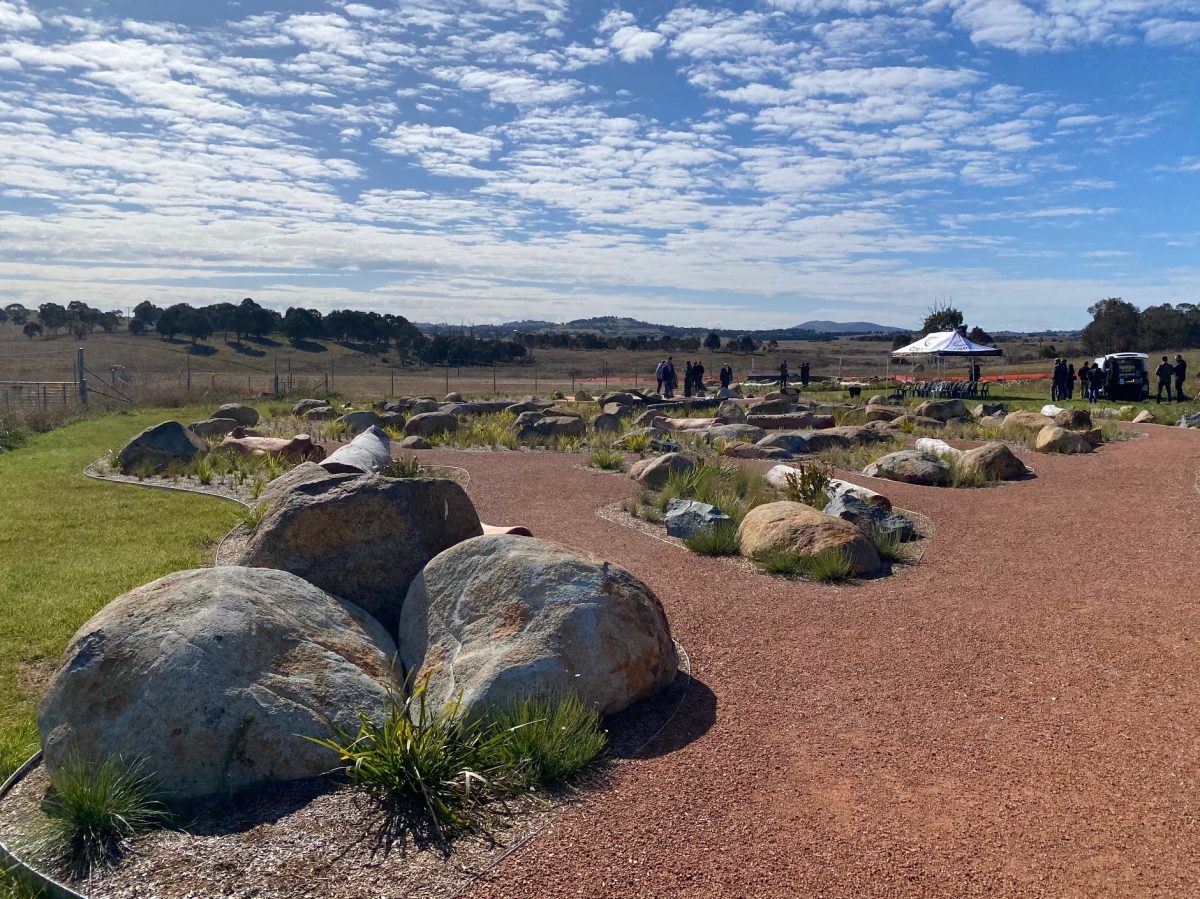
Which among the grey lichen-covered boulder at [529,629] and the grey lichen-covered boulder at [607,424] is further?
the grey lichen-covered boulder at [607,424]

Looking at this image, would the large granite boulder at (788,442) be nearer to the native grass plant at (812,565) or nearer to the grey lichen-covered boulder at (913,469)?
the grey lichen-covered boulder at (913,469)

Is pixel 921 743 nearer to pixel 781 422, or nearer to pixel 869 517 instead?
pixel 869 517

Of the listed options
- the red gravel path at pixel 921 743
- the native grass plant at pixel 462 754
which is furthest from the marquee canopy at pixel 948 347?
the native grass plant at pixel 462 754

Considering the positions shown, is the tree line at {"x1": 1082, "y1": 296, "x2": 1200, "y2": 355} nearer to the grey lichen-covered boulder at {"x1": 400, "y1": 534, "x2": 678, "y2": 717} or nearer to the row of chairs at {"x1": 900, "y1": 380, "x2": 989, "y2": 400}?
the row of chairs at {"x1": 900, "y1": 380, "x2": 989, "y2": 400}

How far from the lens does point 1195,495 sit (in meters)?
13.2

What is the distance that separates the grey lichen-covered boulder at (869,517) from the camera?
1064 cm

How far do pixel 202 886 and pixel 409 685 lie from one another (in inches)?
82.5

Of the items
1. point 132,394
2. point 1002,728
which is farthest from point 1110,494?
point 132,394

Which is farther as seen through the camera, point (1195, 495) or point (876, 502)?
point (1195, 495)

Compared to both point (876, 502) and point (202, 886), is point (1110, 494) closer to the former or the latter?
point (876, 502)

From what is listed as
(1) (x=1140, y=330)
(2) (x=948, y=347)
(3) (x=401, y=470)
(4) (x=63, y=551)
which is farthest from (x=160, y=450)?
(1) (x=1140, y=330)

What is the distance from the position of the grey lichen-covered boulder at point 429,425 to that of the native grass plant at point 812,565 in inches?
548

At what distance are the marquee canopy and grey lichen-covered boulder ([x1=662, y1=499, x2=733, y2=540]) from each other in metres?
26.6

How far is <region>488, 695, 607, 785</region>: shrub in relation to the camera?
17.0ft
